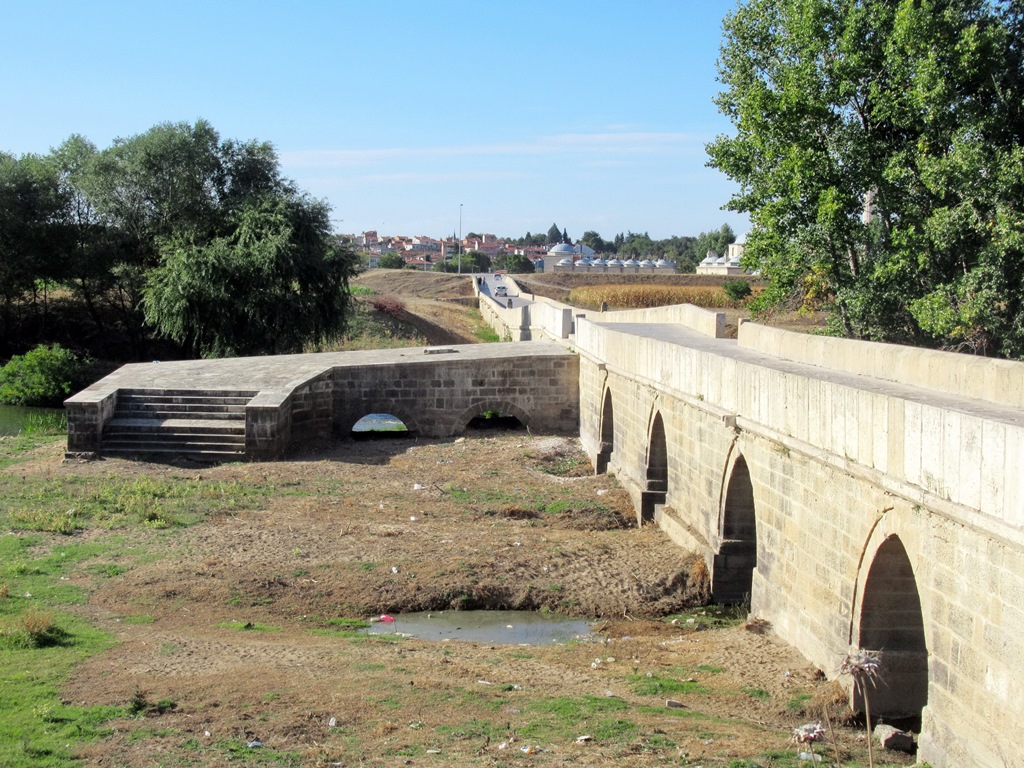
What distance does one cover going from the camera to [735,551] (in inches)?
470

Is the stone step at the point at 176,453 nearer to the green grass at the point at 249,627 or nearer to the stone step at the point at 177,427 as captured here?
the stone step at the point at 177,427

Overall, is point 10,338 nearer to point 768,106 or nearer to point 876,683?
point 768,106

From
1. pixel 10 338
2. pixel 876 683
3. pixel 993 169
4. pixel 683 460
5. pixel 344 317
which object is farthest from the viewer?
pixel 10 338

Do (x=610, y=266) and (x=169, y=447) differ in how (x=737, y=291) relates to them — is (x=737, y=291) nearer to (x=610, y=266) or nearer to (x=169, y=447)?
(x=169, y=447)

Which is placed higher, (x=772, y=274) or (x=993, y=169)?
(x=993, y=169)

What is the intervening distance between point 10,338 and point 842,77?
26.3 m

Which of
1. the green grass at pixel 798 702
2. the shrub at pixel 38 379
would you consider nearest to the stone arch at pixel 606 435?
the green grass at pixel 798 702

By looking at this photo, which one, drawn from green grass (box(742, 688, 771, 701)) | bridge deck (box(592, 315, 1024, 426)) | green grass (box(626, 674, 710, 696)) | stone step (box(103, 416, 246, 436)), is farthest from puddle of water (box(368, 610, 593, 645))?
stone step (box(103, 416, 246, 436))

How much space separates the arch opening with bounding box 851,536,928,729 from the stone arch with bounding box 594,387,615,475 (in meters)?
10.1

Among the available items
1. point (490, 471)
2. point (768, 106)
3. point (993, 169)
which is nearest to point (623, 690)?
point (490, 471)

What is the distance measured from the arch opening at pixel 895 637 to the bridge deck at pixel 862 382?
4.10 feet

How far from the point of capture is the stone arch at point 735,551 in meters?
11.8

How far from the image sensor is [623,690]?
28.3ft

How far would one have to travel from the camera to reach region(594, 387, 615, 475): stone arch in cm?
1859
